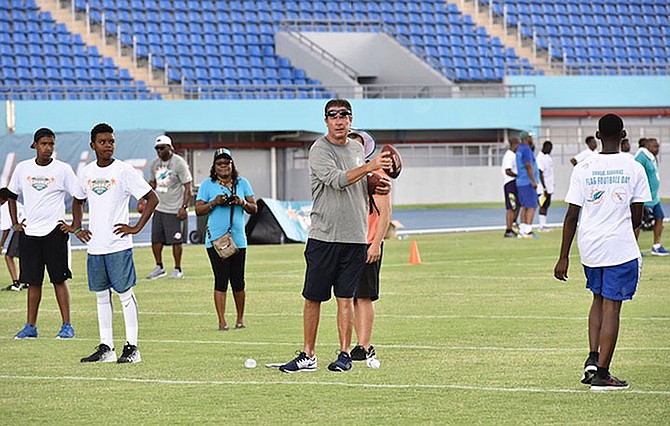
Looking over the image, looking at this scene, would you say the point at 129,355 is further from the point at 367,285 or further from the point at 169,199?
the point at 169,199

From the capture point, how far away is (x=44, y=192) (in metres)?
13.2

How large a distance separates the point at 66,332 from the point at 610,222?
6.06 metres

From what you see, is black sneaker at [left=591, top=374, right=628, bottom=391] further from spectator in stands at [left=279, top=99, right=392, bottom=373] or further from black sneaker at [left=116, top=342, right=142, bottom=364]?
black sneaker at [left=116, top=342, right=142, bottom=364]

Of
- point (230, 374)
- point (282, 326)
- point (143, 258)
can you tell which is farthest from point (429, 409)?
point (143, 258)

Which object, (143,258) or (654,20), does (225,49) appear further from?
(143,258)

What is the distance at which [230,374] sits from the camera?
34.1 feet

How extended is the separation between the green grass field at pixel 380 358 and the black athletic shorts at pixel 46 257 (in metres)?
0.64

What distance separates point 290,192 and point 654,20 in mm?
18101

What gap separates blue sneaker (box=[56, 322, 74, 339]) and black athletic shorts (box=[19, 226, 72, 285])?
1.44 ft

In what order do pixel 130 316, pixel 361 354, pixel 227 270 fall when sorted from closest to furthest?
pixel 361 354
pixel 130 316
pixel 227 270

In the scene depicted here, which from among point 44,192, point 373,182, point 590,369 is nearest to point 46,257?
point 44,192

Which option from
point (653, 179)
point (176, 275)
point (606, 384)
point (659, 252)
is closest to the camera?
point (606, 384)

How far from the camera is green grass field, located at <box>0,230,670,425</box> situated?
8625 millimetres

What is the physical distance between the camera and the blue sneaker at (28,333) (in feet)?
43.4
